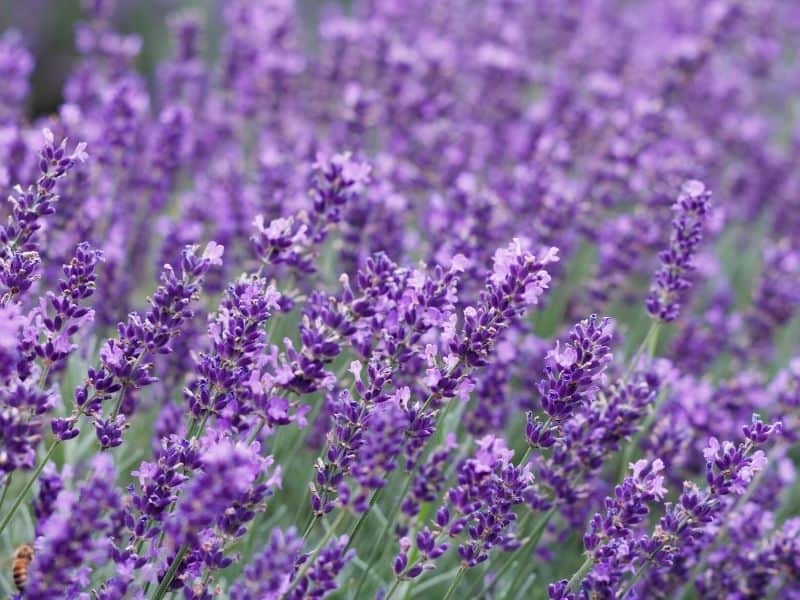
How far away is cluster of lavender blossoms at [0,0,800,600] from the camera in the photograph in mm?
2219

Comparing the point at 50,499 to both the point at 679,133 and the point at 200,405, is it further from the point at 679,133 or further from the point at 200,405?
the point at 679,133

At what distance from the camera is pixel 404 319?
92.9 inches

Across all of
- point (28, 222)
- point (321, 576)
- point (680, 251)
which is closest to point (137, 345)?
point (28, 222)

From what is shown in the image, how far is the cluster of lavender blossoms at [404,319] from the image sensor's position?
2.22 m

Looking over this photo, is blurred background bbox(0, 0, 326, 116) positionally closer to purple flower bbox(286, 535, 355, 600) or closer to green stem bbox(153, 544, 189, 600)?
green stem bbox(153, 544, 189, 600)

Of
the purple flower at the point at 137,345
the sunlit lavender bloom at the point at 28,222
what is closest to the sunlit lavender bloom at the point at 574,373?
the purple flower at the point at 137,345

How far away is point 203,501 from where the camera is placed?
1832mm

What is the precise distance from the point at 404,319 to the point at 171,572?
80cm

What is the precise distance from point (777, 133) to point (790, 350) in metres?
2.95

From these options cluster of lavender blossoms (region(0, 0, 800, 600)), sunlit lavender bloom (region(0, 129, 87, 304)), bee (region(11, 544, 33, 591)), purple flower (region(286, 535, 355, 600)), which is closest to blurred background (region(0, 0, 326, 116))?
cluster of lavender blossoms (region(0, 0, 800, 600))

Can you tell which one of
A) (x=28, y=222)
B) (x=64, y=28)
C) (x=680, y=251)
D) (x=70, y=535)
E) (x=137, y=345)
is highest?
(x=64, y=28)

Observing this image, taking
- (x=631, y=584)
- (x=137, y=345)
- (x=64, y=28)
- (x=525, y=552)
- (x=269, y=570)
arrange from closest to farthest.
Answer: (x=269, y=570) → (x=137, y=345) → (x=631, y=584) → (x=525, y=552) → (x=64, y=28)

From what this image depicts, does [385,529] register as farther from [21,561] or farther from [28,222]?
[28,222]

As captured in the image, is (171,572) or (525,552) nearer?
(171,572)
